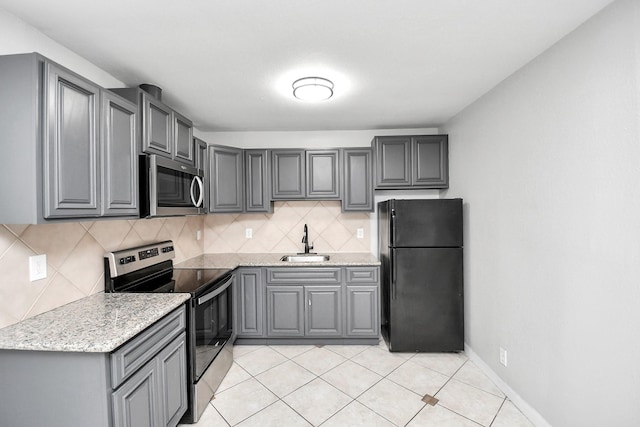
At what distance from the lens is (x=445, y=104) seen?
A: 2.63 metres

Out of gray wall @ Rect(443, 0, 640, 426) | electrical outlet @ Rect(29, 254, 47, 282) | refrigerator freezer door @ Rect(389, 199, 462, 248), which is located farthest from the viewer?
refrigerator freezer door @ Rect(389, 199, 462, 248)

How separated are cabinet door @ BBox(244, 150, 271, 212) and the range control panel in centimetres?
98

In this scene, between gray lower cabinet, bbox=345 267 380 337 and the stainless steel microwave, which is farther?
gray lower cabinet, bbox=345 267 380 337

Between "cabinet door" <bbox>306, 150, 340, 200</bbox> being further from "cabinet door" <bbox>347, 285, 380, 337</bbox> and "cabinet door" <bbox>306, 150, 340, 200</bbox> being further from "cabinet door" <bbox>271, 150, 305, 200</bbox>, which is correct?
"cabinet door" <bbox>347, 285, 380, 337</bbox>

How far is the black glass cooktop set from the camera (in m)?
2.00

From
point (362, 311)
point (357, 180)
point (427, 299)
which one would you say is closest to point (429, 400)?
point (427, 299)

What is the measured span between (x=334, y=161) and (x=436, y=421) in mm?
2510

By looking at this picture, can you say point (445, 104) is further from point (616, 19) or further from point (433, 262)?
point (433, 262)

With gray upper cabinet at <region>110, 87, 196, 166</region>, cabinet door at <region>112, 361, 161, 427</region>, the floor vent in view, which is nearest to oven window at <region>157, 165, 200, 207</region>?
gray upper cabinet at <region>110, 87, 196, 166</region>

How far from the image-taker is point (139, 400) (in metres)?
1.37

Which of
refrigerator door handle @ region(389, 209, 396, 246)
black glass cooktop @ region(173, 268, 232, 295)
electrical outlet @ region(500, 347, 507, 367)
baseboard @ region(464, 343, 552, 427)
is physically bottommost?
baseboard @ region(464, 343, 552, 427)

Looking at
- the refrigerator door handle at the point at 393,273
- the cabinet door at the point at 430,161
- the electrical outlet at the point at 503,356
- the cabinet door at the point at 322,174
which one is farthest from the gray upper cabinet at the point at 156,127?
the electrical outlet at the point at 503,356

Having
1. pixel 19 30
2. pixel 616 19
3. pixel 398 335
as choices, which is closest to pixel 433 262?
pixel 398 335

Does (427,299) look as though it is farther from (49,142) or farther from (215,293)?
(49,142)
